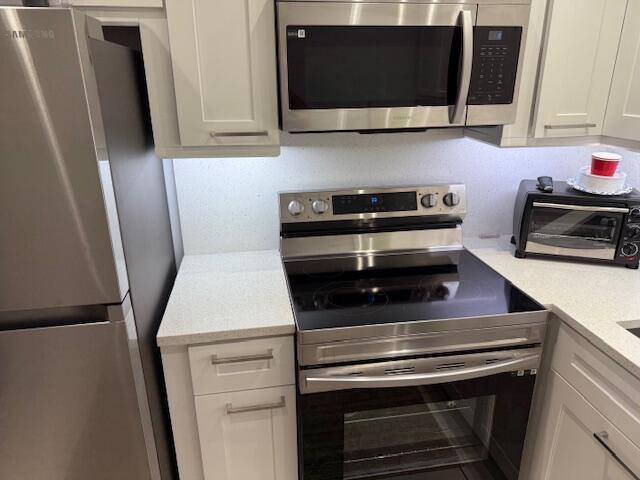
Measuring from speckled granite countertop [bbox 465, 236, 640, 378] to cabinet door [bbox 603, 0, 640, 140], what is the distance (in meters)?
0.48

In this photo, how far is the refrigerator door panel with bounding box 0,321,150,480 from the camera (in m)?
1.09

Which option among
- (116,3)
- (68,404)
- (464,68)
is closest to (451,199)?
(464,68)

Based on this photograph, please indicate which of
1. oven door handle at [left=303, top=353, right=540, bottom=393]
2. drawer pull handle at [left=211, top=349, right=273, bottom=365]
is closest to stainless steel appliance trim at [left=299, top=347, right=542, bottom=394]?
oven door handle at [left=303, top=353, right=540, bottom=393]

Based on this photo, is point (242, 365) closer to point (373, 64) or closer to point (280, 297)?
point (280, 297)

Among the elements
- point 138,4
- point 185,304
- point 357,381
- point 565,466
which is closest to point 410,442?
point 357,381

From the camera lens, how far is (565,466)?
1.41 m

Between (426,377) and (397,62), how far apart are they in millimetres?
933

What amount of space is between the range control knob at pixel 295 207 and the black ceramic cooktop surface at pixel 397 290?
0.63ft

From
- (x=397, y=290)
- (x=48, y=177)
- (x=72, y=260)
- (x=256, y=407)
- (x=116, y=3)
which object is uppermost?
(x=116, y=3)

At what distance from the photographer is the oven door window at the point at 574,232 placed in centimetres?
163

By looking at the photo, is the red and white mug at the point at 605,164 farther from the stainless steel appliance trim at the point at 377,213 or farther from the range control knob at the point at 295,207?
the range control knob at the point at 295,207

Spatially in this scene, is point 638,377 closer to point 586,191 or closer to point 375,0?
point 586,191

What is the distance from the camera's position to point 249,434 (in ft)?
4.67

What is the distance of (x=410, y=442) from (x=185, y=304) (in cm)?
84
